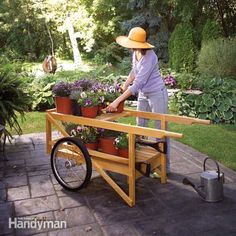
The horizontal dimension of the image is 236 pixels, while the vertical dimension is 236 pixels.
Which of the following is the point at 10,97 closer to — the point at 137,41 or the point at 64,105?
the point at 64,105

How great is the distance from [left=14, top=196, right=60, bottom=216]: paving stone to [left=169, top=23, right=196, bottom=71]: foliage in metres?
8.29

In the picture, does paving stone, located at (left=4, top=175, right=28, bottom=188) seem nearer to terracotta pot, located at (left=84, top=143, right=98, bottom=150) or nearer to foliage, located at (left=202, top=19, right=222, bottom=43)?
terracotta pot, located at (left=84, top=143, right=98, bottom=150)

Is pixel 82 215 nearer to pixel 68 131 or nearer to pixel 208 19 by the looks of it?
pixel 68 131

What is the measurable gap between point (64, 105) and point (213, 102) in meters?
3.84

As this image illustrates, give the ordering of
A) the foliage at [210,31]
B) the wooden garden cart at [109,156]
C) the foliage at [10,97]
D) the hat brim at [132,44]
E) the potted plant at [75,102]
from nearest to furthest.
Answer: the wooden garden cart at [109,156] < the hat brim at [132,44] < the potted plant at [75,102] < the foliage at [10,97] < the foliage at [210,31]

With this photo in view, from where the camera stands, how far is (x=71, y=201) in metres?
3.66

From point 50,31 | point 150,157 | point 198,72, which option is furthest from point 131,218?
point 50,31

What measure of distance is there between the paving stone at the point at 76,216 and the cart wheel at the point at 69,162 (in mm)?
307

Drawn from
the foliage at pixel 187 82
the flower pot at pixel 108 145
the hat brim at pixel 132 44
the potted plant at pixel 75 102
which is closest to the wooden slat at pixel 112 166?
the flower pot at pixel 108 145

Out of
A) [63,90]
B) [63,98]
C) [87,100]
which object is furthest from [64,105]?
[87,100]

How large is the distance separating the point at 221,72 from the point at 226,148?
3597 mm

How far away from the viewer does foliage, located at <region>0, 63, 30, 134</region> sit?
204 inches

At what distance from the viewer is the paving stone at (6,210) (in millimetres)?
3348

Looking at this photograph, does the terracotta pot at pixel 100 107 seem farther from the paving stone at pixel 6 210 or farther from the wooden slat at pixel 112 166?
the paving stone at pixel 6 210
